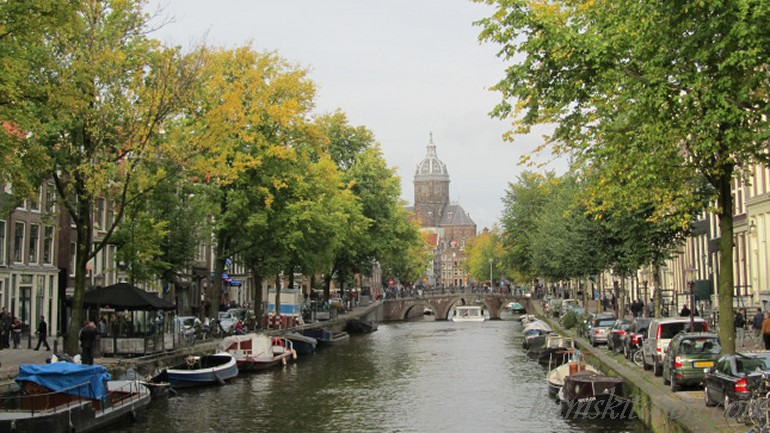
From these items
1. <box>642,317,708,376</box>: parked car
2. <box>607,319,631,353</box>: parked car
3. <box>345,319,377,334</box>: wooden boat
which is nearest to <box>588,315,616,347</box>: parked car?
<box>607,319,631,353</box>: parked car

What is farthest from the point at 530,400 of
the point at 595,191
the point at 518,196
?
the point at 518,196

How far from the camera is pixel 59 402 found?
76.7 feet

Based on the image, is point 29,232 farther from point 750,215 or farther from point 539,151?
point 750,215

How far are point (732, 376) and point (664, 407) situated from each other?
2.30 metres

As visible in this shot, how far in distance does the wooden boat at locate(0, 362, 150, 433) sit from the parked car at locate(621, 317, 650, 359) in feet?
60.5

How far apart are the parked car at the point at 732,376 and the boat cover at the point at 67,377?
15753 millimetres

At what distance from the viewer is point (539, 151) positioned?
23.7 m

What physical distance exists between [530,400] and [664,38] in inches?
631

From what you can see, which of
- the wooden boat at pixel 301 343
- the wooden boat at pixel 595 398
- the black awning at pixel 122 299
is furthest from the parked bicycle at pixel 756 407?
the wooden boat at pixel 301 343

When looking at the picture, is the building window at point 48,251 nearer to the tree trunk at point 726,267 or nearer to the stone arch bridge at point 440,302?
the tree trunk at point 726,267

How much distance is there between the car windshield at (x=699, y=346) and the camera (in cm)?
2369

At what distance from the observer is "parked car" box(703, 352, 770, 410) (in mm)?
17594

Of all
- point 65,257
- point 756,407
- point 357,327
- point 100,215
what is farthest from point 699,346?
point 357,327

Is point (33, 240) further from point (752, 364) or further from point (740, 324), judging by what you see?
point (752, 364)
